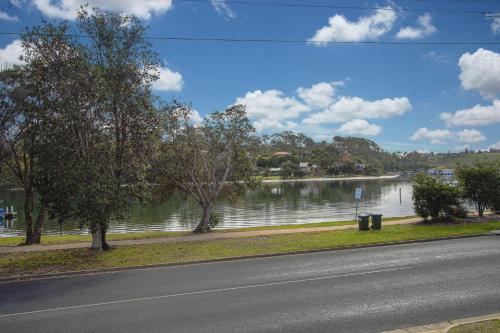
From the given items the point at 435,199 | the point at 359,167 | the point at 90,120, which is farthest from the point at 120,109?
the point at 359,167

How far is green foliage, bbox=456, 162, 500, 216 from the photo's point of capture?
77.3 ft

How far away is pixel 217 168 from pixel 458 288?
17328mm

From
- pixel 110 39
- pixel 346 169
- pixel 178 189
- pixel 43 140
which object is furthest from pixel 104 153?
pixel 346 169

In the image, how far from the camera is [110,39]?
52.7 feet

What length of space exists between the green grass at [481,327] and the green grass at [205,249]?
8975 millimetres

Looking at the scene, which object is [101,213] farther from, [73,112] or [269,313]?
[269,313]

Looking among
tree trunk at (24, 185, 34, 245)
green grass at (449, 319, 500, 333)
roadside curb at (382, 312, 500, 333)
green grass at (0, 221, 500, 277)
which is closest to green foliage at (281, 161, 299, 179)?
green grass at (0, 221, 500, 277)

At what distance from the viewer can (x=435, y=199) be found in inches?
873

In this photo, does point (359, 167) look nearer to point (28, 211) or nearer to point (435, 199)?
point (435, 199)

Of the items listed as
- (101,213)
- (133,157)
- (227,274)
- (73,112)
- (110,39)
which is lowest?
(227,274)

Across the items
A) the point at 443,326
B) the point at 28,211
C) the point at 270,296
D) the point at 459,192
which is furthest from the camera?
the point at 459,192

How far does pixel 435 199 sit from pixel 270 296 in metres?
15.8

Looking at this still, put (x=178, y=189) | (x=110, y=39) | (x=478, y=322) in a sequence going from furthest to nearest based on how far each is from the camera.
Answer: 1. (x=178, y=189)
2. (x=110, y=39)
3. (x=478, y=322)

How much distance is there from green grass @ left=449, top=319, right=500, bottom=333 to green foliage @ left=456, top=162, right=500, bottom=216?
1864cm
